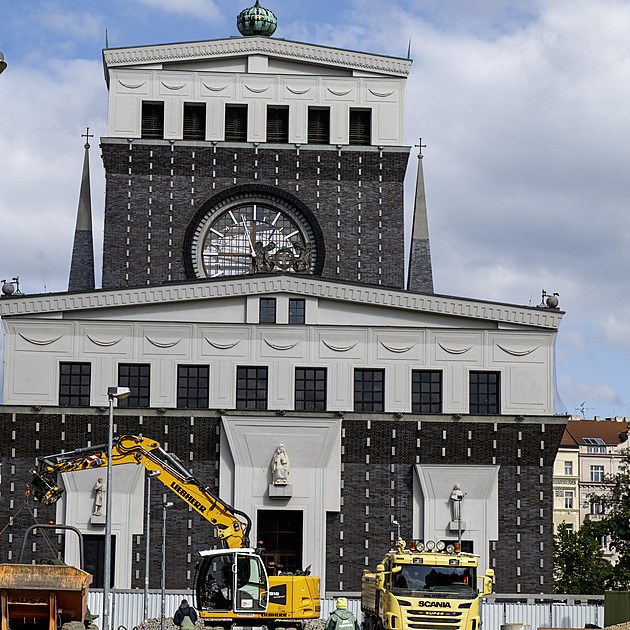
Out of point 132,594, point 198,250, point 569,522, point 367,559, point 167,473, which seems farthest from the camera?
point 569,522

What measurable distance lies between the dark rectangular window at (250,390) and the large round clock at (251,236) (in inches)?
339

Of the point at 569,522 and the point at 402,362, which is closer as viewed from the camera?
the point at 402,362

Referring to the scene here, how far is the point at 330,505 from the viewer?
164ft

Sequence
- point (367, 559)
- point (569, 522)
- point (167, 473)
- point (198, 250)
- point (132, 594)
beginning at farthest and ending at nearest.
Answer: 1. point (569, 522)
2. point (198, 250)
3. point (367, 559)
4. point (132, 594)
5. point (167, 473)

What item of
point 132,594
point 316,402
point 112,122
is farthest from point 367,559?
point 112,122

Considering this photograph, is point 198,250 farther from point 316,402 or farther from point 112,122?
point 316,402

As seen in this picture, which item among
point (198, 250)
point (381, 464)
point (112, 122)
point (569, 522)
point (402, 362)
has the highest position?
point (112, 122)

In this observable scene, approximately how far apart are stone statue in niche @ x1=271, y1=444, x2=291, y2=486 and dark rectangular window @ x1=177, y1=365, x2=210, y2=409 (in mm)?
3699

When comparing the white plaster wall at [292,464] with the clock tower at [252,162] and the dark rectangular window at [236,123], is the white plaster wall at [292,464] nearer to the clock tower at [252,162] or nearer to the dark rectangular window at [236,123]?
the clock tower at [252,162]

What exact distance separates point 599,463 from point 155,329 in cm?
7674

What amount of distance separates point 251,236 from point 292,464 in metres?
14.0

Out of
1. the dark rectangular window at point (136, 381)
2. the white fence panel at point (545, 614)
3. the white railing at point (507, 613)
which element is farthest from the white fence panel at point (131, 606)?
the white fence panel at point (545, 614)

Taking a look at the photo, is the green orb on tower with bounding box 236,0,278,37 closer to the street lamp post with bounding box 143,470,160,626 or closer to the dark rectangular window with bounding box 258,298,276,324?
the dark rectangular window with bounding box 258,298,276,324

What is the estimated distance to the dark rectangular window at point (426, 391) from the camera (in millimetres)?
51594
